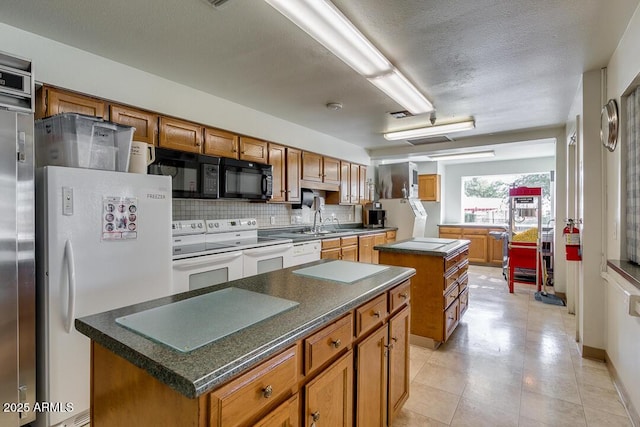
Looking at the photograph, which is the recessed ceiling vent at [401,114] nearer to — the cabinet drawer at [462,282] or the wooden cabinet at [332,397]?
the cabinet drawer at [462,282]

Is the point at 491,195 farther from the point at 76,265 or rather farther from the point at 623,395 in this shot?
the point at 76,265

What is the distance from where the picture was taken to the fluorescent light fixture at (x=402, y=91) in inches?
100

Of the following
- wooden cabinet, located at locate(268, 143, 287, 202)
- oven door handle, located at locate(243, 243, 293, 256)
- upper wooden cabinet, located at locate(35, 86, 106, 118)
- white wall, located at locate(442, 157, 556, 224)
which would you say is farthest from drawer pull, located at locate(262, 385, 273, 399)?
white wall, located at locate(442, 157, 556, 224)

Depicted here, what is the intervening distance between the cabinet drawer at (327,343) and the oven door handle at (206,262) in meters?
1.70

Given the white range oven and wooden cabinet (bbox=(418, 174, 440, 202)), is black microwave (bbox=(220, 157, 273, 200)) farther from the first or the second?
wooden cabinet (bbox=(418, 174, 440, 202))

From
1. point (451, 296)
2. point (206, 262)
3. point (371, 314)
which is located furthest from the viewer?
point (451, 296)

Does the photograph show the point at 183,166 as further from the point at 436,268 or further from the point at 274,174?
the point at 436,268

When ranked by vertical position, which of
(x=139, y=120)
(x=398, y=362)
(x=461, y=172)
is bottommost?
(x=398, y=362)

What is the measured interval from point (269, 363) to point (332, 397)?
44 centimetres

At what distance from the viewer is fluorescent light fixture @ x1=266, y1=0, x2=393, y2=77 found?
5.35 ft

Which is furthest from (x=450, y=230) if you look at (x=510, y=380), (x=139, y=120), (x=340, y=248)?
(x=139, y=120)

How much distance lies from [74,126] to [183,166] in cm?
99

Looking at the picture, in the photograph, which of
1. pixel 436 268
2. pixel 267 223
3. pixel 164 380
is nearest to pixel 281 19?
pixel 164 380

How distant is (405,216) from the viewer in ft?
19.1
